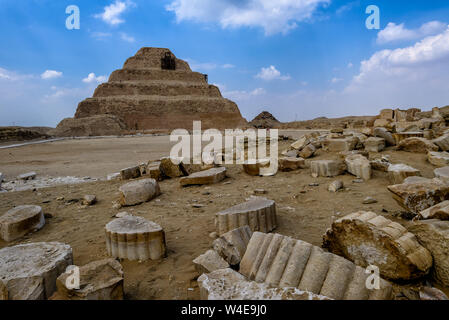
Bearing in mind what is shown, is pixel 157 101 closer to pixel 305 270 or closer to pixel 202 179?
pixel 202 179

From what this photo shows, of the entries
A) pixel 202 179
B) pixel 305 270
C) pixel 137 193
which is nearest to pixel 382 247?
pixel 305 270

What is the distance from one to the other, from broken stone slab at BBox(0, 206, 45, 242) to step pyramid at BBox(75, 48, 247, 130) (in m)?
33.7

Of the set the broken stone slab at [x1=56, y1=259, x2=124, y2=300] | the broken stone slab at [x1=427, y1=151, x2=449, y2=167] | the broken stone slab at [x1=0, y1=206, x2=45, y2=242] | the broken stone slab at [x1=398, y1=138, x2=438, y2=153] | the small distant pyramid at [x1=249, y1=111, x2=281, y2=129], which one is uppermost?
the small distant pyramid at [x1=249, y1=111, x2=281, y2=129]

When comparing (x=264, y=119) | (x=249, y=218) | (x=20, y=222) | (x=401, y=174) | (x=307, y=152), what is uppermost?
(x=264, y=119)

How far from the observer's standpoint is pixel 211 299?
134 centimetres

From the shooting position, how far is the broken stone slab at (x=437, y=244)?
63.1 inches

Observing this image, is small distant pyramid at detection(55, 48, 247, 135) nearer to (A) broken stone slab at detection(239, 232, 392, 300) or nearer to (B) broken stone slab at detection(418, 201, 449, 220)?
(A) broken stone slab at detection(239, 232, 392, 300)

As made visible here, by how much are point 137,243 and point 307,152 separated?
4546 mm

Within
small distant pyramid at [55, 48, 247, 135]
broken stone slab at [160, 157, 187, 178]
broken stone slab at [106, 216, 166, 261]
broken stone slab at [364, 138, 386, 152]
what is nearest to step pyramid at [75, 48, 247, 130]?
small distant pyramid at [55, 48, 247, 135]

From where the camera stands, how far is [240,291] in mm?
1373

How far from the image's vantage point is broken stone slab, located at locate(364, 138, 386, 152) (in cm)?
549

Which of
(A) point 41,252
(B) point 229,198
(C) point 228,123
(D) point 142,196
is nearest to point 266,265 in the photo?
(A) point 41,252
